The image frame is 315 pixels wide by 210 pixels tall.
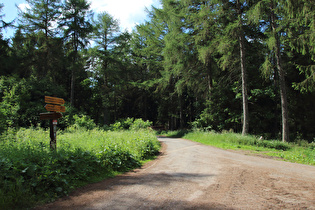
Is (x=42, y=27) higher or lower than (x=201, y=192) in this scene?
higher

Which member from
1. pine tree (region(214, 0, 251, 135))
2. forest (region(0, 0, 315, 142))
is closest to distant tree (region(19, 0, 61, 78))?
forest (region(0, 0, 315, 142))

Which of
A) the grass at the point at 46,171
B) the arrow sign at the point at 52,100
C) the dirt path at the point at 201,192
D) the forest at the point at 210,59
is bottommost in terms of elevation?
the dirt path at the point at 201,192

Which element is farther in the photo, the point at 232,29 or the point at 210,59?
Answer: the point at 210,59

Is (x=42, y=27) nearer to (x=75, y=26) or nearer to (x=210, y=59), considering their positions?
(x=75, y=26)

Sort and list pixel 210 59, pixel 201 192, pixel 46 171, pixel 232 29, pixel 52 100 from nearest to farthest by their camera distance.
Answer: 1. pixel 46 171
2. pixel 201 192
3. pixel 52 100
4. pixel 232 29
5. pixel 210 59

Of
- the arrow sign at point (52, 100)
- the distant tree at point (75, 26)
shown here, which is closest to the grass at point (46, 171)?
the arrow sign at point (52, 100)

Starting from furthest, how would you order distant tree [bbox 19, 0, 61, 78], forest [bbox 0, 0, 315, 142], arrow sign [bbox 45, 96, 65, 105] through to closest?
distant tree [bbox 19, 0, 61, 78], forest [bbox 0, 0, 315, 142], arrow sign [bbox 45, 96, 65, 105]

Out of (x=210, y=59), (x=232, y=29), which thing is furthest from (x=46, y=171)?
(x=210, y=59)

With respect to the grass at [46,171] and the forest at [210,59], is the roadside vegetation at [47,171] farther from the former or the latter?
the forest at [210,59]

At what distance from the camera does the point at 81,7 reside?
23359 mm

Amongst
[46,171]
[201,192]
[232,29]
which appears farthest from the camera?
[232,29]

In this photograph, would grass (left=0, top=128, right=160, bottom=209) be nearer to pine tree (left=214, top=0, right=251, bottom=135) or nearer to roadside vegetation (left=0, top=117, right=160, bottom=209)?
roadside vegetation (left=0, top=117, right=160, bottom=209)

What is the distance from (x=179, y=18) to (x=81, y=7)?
11.5m

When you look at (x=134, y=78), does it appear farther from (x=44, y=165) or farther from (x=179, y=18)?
(x=44, y=165)
